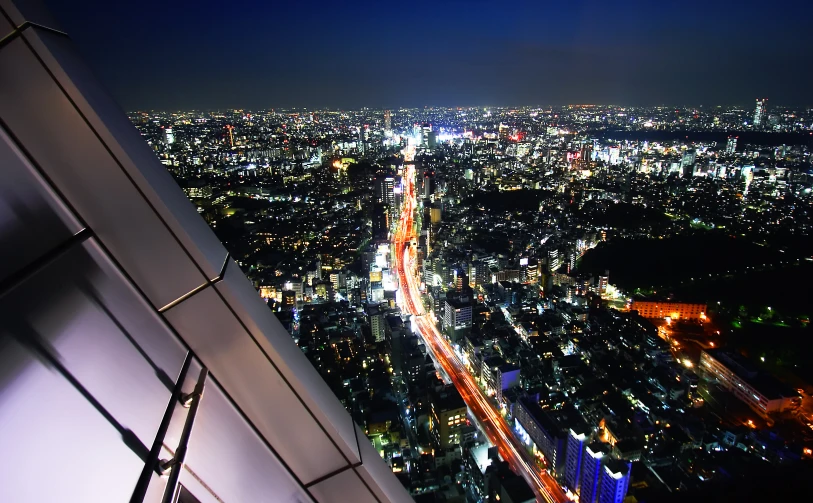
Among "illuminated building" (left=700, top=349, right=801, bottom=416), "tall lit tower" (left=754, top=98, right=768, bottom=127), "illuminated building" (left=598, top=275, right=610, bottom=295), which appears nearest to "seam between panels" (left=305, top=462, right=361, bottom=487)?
"illuminated building" (left=700, top=349, right=801, bottom=416)

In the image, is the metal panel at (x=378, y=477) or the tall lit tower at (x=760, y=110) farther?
the tall lit tower at (x=760, y=110)

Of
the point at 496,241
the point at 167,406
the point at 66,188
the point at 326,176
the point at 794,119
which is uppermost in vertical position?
the point at 66,188

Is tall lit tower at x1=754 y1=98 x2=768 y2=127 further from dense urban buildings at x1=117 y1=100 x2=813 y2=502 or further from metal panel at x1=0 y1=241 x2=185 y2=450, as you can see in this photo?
metal panel at x1=0 y1=241 x2=185 y2=450

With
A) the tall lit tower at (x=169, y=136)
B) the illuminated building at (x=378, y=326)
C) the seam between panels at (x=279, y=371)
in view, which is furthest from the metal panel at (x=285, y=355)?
the tall lit tower at (x=169, y=136)

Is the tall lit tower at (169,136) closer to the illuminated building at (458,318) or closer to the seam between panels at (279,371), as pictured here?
the illuminated building at (458,318)

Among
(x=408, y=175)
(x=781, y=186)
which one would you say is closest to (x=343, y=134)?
(x=408, y=175)

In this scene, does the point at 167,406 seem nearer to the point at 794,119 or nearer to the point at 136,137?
the point at 136,137

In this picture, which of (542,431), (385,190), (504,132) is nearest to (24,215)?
(542,431)

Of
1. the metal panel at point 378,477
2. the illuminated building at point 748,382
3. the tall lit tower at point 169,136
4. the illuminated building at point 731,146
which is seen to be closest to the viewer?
the metal panel at point 378,477
